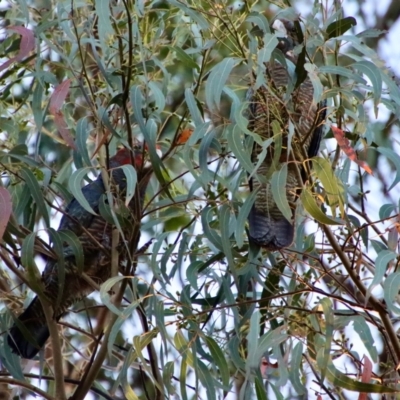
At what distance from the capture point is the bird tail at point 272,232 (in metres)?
2.15

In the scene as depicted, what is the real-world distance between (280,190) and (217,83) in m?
0.28

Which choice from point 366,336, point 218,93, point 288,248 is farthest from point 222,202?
point 366,336

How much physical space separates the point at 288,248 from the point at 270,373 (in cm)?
44

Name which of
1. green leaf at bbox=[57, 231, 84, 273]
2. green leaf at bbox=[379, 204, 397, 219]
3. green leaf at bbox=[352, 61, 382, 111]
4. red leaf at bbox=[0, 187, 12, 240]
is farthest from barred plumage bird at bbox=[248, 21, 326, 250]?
red leaf at bbox=[0, 187, 12, 240]

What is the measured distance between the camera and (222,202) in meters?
2.08

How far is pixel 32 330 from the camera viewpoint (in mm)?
2711

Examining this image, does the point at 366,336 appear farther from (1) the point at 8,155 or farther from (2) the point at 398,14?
(2) the point at 398,14

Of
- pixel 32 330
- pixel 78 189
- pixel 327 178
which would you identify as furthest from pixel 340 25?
pixel 32 330

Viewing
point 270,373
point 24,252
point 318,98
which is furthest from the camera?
point 270,373

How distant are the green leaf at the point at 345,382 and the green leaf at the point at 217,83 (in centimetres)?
64

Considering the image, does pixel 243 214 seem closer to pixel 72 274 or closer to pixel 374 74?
pixel 374 74

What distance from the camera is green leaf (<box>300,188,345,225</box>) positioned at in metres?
1.77

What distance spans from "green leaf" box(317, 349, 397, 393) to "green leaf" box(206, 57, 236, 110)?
64 centimetres

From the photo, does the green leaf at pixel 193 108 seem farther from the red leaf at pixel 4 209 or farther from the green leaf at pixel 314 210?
the red leaf at pixel 4 209
